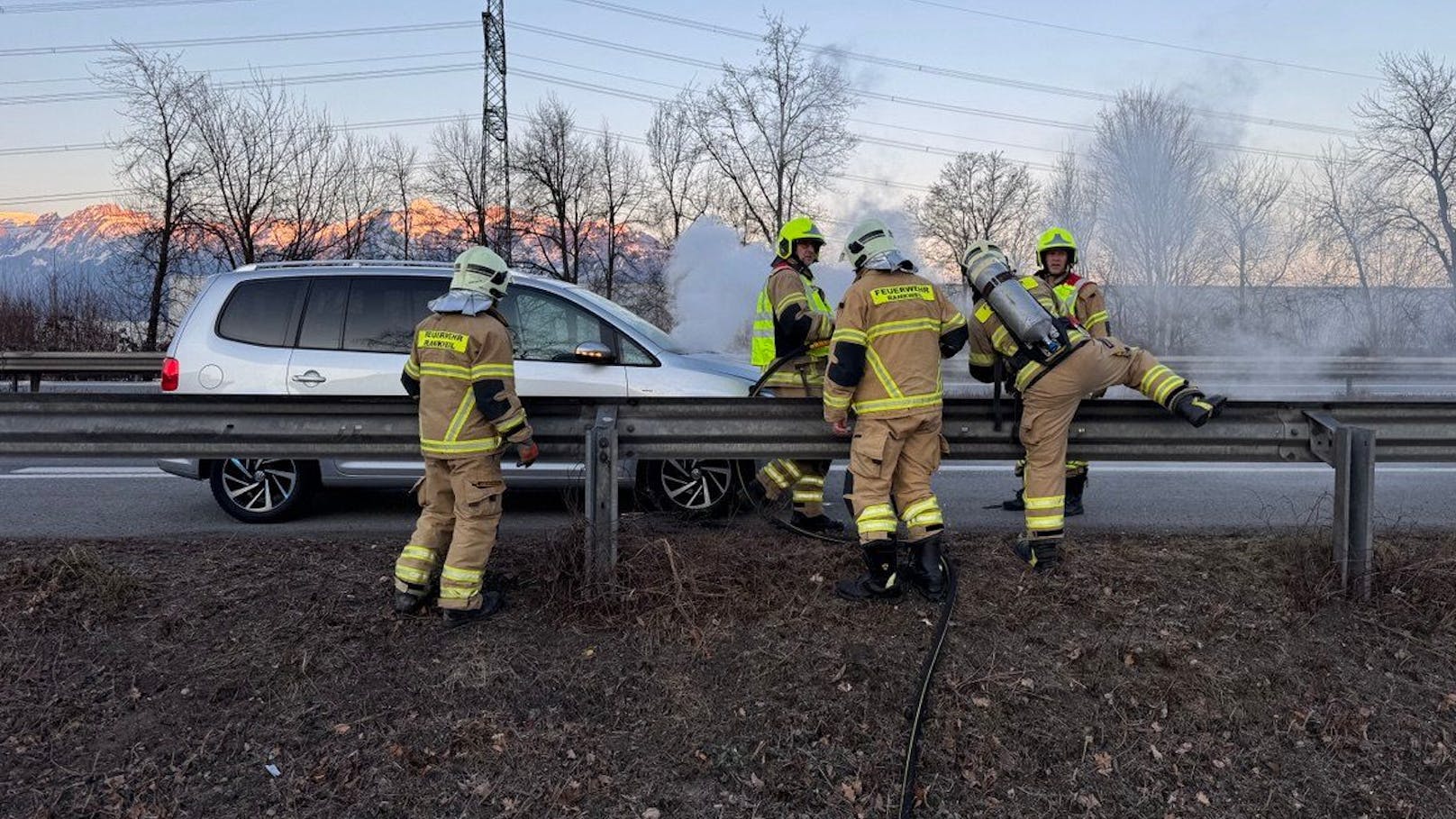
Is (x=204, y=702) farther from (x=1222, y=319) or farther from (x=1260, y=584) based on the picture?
(x=1222, y=319)

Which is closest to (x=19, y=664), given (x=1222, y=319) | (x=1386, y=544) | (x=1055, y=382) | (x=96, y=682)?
(x=96, y=682)

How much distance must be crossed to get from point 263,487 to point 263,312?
3.95ft

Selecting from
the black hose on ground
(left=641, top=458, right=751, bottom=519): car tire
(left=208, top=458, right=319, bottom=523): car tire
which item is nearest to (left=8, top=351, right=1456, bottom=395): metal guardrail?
(left=641, top=458, right=751, bottom=519): car tire

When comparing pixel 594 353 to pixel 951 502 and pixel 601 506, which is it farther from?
pixel 951 502

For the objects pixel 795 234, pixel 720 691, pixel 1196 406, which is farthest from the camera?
pixel 795 234

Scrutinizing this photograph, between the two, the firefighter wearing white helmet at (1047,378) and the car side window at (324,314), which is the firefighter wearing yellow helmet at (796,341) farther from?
the car side window at (324,314)

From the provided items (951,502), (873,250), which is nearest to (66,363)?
(951,502)

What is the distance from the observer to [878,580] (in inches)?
154

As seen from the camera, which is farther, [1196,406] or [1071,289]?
[1071,289]

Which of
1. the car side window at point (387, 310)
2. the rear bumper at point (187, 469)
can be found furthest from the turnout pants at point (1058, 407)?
the rear bumper at point (187, 469)

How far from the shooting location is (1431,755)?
122 inches

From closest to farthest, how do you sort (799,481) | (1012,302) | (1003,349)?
(1012,302) → (1003,349) → (799,481)

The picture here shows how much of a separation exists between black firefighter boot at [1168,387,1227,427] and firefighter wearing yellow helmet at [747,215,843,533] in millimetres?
1827

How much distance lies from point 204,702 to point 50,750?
44 cm
